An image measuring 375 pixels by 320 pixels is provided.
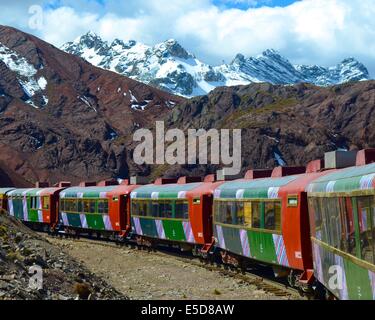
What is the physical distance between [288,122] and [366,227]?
420 ft

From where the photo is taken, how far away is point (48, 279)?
16.7m

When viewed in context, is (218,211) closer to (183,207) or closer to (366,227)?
(183,207)

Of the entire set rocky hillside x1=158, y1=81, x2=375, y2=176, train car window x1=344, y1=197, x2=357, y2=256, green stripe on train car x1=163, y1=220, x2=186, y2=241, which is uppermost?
rocky hillside x1=158, y1=81, x2=375, y2=176

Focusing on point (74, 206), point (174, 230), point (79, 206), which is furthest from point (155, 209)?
point (74, 206)

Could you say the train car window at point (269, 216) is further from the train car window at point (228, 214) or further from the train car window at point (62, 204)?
the train car window at point (62, 204)

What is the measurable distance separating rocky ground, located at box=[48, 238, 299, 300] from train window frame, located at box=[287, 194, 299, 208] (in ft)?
8.70

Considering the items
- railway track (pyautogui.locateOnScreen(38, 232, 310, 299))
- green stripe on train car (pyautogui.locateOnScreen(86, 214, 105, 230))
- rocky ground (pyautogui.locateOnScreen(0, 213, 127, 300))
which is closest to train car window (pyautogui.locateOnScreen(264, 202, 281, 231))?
railway track (pyautogui.locateOnScreen(38, 232, 310, 299))

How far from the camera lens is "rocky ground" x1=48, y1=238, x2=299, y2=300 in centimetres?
2019

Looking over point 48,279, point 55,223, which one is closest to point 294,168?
point 48,279

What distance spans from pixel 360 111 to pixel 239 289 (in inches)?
4880

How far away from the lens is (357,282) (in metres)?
11.4

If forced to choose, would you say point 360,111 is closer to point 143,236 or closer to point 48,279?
point 143,236

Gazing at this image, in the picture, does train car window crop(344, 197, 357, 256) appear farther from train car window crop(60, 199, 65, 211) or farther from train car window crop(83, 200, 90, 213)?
train car window crop(60, 199, 65, 211)

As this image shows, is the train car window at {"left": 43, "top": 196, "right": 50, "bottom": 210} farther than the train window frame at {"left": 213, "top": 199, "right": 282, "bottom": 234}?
Yes
